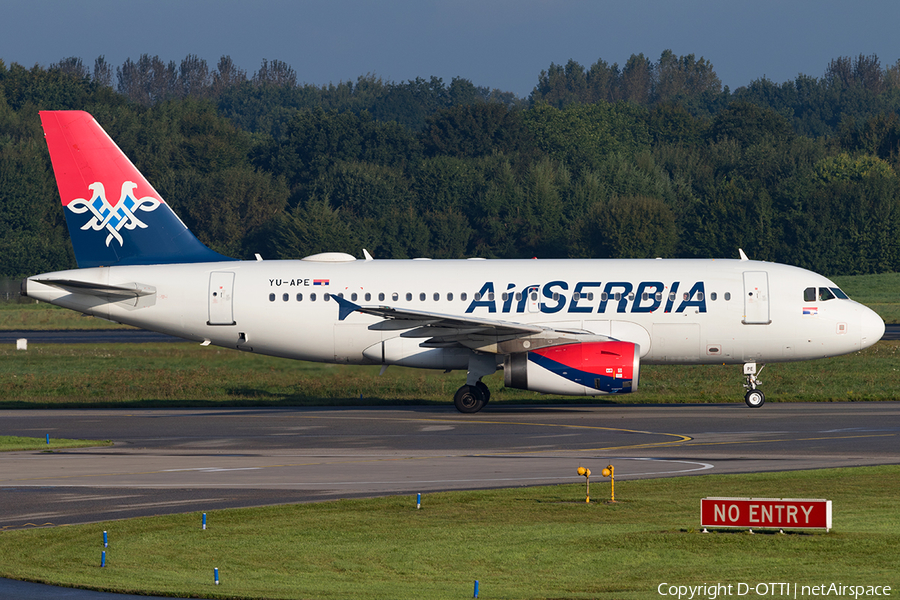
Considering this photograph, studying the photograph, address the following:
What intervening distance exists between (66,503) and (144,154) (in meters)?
118

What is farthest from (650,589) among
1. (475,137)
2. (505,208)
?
(475,137)

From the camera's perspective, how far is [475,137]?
150 metres

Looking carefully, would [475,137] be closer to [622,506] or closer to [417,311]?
[417,311]

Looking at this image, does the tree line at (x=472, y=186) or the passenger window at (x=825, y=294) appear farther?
the tree line at (x=472, y=186)

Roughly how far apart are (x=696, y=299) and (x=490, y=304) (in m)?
6.70

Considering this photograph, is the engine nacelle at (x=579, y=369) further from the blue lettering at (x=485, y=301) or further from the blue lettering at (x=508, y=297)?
the blue lettering at (x=485, y=301)

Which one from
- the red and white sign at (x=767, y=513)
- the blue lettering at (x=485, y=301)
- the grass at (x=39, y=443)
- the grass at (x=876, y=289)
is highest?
the grass at (x=876, y=289)

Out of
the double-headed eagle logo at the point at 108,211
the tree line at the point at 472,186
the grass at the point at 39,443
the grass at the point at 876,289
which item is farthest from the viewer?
the tree line at the point at 472,186

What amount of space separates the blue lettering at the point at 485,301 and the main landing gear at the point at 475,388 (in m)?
1.61

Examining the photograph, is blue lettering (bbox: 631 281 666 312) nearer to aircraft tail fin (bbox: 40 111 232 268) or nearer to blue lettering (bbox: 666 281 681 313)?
blue lettering (bbox: 666 281 681 313)

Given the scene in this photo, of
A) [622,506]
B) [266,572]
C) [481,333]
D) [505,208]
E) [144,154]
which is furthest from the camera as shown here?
[144,154]

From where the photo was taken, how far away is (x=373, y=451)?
1127 inches

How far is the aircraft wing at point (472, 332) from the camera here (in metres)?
35.4

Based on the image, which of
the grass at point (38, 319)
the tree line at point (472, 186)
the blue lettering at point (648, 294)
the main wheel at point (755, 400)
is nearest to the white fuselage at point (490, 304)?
the blue lettering at point (648, 294)
